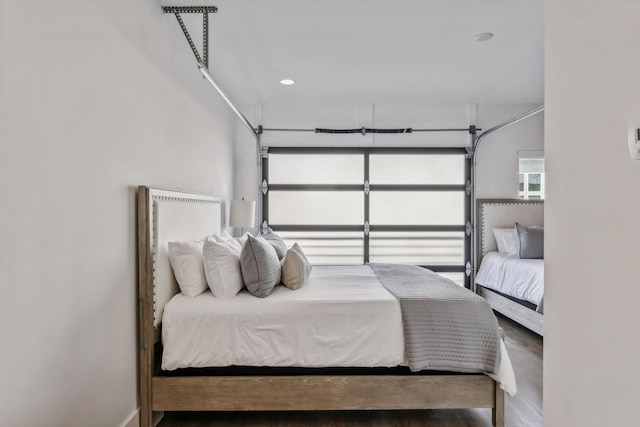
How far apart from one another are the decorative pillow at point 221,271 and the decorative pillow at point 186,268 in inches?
2.5

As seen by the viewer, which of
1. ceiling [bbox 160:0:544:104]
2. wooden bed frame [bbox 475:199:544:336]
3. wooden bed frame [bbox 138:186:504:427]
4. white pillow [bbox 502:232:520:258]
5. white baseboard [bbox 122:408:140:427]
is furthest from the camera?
wooden bed frame [bbox 475:199:544:336]

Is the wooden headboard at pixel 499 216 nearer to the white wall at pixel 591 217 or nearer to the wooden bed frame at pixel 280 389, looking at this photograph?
the wooden bed frame at pixel 280 389

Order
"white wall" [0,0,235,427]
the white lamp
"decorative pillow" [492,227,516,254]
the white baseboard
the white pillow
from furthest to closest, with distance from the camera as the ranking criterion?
1. "decorative pillow" [492,227,516,254]
2. the white pillow
3. the white lamp
4. the white baseboard
5. "white wall" [0,0,235,427]

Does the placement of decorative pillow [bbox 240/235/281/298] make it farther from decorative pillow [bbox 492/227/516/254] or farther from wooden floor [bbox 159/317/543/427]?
decorative pillow [bbox 492/227/516/254]

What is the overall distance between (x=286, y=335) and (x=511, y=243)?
11.3ft

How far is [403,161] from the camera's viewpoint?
15.6 ft

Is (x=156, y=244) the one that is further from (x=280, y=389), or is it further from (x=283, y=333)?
(x=280, y=389)

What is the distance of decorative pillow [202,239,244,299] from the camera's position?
2242 millimetres

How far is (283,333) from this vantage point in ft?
6.88

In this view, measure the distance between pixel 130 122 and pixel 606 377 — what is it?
226cm

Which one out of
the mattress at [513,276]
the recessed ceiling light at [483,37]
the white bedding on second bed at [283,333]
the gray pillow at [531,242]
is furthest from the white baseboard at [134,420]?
the gray pillow at [531,242]

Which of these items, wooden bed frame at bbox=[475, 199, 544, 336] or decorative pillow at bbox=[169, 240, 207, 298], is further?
wooden bed frame at bbox=[475, 199, 544, 336]

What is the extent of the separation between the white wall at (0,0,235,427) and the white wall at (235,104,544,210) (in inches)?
91.2

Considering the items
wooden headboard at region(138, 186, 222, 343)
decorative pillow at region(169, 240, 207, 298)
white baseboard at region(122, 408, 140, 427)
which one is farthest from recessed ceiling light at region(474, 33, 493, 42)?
white baseboard at region(122, 408, 140, 427)
